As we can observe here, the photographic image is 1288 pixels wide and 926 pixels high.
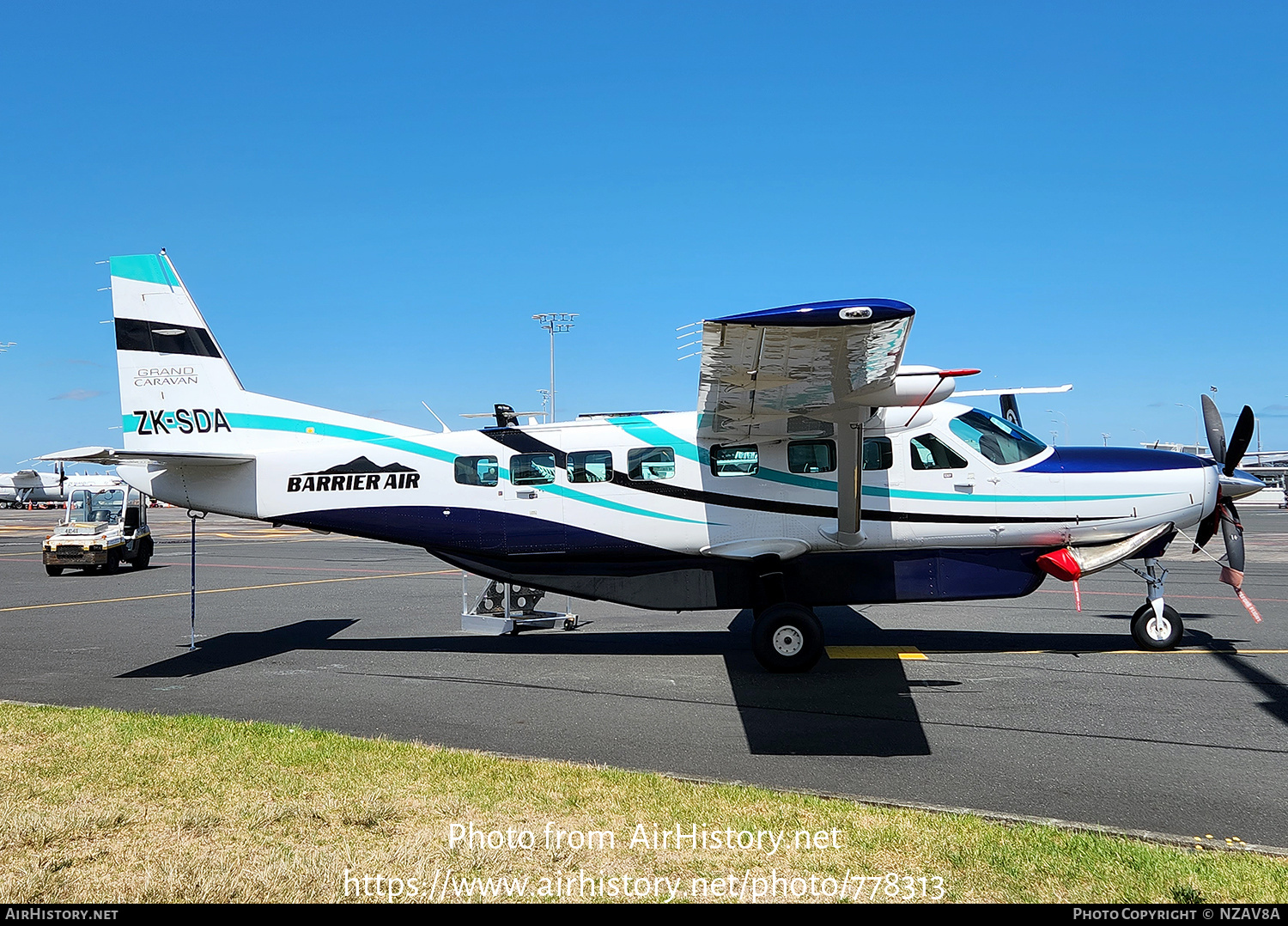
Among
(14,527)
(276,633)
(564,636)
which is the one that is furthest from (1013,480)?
(14,527)

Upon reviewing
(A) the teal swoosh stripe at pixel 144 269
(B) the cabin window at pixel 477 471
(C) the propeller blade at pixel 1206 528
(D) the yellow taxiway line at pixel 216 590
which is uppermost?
(A) the teal swoosh stripe at pixel 144 269

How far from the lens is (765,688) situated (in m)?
9.33

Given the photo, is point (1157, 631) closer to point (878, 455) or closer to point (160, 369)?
point (878, 455)

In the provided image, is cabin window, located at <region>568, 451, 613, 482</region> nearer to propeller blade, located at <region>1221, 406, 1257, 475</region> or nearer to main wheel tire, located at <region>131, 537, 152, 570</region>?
propeller blade, located at <region>1221, 406, 1257, 475</region>

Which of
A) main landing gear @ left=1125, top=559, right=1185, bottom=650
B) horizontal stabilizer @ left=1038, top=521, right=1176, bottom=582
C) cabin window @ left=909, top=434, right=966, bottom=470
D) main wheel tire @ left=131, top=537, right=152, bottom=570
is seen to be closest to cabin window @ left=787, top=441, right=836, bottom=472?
cabin window @ left=909, top=434, right=966, bottom=470

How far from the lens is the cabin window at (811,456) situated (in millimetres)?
10688

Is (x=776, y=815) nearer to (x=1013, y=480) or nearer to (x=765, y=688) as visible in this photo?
(x=765, y=688)

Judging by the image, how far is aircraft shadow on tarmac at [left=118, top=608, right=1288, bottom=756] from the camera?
24.7 ft

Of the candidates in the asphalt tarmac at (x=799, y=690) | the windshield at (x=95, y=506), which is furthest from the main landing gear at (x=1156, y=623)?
the windshield at (x=95, y=506)

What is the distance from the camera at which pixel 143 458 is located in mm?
10555

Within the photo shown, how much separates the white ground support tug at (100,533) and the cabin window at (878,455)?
1955 cm

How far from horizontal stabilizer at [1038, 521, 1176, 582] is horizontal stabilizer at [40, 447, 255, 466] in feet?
31.8

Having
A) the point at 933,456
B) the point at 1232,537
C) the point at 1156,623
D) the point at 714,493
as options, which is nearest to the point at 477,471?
the point at 714,493

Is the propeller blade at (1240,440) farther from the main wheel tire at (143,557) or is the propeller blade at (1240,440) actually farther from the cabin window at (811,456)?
the main wheel tire at (143,557)
